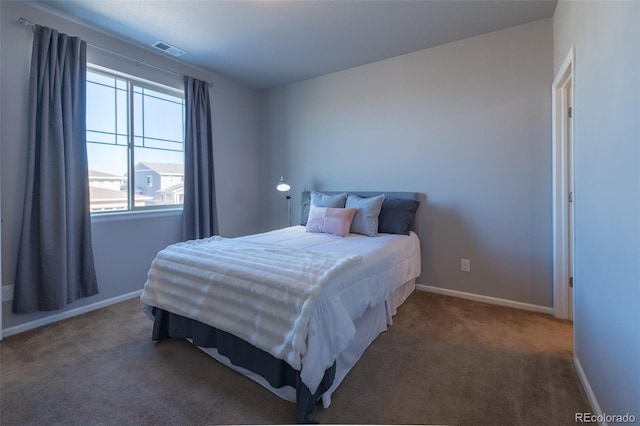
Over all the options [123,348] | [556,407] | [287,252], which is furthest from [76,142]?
[556,407]

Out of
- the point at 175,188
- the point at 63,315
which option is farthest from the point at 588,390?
the point at 175,188

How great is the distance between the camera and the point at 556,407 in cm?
146

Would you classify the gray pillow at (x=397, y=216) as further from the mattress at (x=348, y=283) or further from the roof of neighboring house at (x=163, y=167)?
the roof of neighboring house at (x=163, y=167)

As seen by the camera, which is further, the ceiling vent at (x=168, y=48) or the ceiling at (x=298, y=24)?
the ceiling vent at (x=168, y=48)

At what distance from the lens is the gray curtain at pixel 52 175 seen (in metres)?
2.28

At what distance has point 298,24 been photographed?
8.57 feet

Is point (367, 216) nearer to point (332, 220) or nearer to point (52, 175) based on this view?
point (332, 220)

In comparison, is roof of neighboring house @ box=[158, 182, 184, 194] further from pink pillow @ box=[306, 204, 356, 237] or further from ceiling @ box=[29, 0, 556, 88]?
pink pillow @ box=[306, 204, 356, 237]

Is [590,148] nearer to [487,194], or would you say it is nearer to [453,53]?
[487,194]

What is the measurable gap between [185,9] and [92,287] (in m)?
2.52

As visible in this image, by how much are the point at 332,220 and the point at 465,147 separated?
150 centimetres

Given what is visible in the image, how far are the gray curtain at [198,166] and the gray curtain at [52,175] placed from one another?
3.25 ft

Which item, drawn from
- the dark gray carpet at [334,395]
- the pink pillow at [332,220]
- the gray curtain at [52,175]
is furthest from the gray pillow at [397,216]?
the gray curtain at [52,175]

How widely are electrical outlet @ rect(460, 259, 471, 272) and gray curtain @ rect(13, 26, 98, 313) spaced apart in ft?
11.7
